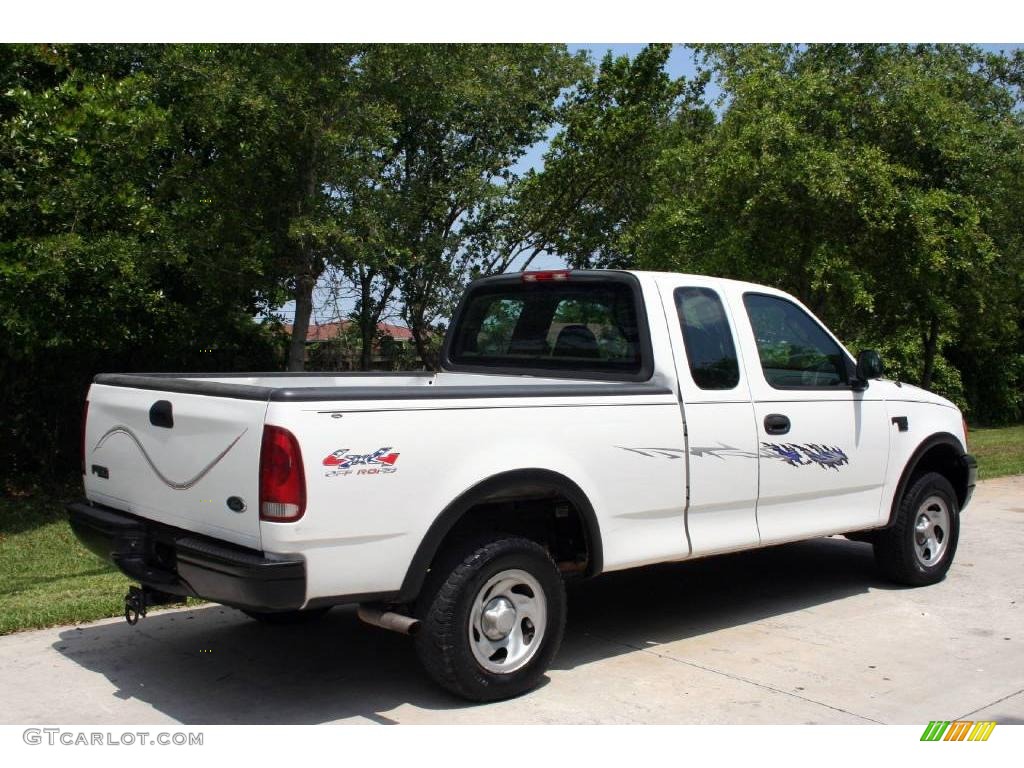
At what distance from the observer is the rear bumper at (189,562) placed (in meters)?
4.44

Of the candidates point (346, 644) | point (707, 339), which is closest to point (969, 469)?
point (707, 339)

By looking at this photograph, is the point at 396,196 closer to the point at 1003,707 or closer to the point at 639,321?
the point at 639,321

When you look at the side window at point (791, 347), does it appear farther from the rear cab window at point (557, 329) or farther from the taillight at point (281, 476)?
the taillight at point (281, 476)

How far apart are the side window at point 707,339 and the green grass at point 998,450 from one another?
8636mm

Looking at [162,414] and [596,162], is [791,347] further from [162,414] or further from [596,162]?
[596,162]

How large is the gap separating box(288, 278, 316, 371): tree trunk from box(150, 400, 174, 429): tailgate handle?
784 centimetres

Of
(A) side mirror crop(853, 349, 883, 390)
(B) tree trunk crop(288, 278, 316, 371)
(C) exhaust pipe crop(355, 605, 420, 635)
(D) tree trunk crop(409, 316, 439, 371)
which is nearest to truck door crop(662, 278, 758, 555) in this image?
(A) side mirror crop(853, 349, 883, 390)

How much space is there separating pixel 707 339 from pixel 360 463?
2.54 metres

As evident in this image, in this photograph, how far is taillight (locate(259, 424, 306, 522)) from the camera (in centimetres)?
443

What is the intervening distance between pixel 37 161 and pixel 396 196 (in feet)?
14.0

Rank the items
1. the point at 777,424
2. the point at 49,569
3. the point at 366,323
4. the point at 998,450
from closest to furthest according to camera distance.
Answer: the point at 777,424, the point at 49,569, the point at 366,323, the point at 998,450

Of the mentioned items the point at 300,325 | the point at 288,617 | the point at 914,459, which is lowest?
the point at 288,617

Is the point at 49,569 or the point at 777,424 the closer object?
the point at 777,424

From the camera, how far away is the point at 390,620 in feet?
15.9
